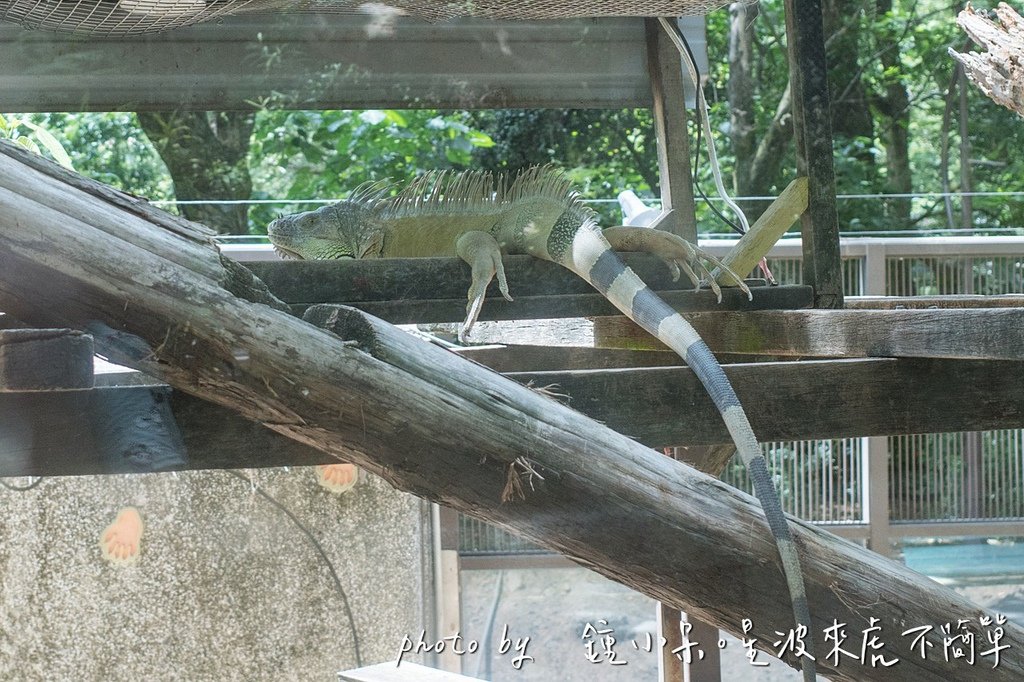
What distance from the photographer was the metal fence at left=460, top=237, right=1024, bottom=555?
13.4 ft

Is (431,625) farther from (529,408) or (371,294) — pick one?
(529,408)

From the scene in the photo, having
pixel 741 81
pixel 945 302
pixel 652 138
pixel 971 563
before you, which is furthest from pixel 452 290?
pixel 741 81

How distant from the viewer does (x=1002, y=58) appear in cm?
325

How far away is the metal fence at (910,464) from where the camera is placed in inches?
160

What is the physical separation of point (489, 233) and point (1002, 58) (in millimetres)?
2090

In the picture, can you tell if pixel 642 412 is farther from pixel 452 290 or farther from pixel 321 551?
pixel 321 551

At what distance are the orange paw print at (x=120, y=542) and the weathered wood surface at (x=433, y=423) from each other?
1.94m

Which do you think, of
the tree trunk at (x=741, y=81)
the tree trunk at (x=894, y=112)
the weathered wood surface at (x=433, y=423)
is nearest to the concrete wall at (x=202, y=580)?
the weathered wood surface at (x=433, y=423)

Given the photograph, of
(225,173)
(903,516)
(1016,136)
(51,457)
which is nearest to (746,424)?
(51,457)

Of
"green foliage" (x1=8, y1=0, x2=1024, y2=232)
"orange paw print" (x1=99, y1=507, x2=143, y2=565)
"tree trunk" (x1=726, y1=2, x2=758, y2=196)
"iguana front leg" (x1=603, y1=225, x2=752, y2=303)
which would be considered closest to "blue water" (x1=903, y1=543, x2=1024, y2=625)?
"green foliage" (x1=8, y1=0, x2=1024, y2=232)

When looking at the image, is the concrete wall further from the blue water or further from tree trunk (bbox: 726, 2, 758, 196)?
tree trunk (bbox: 726, 2, 758, 196)

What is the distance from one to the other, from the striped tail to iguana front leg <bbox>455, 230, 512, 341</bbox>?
18 centimetres

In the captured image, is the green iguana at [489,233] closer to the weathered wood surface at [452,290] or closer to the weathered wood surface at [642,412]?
the weathered wood surface at [452,290]

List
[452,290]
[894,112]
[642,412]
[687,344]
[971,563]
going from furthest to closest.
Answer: [894,112] → [971,563] → [452,290] → [687,344] → [642,412]
